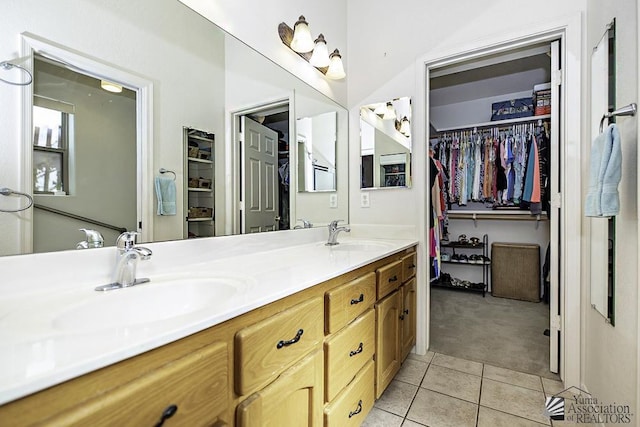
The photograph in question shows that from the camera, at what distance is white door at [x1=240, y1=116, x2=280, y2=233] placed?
1559 mm

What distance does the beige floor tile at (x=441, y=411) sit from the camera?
1481 millimetres

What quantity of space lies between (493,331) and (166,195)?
2.74m

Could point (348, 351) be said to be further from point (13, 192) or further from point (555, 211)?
point (555, 211)

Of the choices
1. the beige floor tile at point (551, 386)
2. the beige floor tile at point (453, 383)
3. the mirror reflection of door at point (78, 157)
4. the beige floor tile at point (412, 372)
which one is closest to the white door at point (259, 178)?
the mirror reflection of door at point (78, 157)

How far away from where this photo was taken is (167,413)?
562 millimetres

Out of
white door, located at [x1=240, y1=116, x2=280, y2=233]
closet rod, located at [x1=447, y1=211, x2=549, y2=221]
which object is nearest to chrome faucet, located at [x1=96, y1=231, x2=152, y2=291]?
white door, located at [x1=240, y1=116, x2=280, y2=233]

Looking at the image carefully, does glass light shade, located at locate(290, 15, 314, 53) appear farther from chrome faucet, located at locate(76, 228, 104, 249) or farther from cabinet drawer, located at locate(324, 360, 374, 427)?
cabinet drawer, located at locate(324, 360, 374, 427)

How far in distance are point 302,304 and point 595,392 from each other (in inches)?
65.3

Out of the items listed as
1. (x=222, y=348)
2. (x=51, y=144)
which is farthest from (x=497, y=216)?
(x=51, y=144)

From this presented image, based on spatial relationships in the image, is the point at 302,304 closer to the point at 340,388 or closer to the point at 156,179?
the point at 340,388

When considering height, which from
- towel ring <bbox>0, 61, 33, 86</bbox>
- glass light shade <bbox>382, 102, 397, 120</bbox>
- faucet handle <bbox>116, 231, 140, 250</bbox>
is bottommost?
faucet handle <bbox>116, 231, 140, 250</bbox>

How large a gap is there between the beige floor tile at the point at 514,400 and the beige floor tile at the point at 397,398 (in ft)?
1.23

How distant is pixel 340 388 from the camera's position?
116cm

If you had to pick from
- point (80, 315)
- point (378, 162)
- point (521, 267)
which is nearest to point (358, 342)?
point (80, 315)
